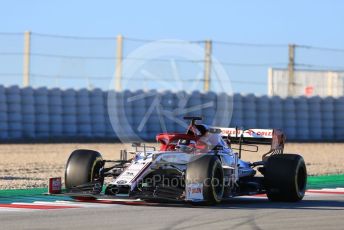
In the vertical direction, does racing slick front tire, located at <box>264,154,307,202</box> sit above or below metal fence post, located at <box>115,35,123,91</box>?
below

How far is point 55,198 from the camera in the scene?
15398 millimetres

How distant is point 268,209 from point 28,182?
21.1 ft

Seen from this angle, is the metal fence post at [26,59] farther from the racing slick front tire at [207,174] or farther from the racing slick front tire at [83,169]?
the racing slick front tire at [207,174]

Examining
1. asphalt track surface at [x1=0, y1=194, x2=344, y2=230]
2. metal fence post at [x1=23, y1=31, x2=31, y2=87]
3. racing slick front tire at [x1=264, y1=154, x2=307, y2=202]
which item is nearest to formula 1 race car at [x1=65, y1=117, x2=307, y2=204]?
racing slick front tire at [x1=264, y1=154, x2=307, y2=202]

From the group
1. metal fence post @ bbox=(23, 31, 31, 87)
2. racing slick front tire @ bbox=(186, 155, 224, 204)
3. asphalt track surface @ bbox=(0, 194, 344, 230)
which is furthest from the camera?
metal fence post @ bbox=(23, 31, 31, 87)

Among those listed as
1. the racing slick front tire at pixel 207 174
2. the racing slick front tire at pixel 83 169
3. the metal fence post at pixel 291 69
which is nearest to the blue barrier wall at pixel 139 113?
the metal fence post at pixel 291 69

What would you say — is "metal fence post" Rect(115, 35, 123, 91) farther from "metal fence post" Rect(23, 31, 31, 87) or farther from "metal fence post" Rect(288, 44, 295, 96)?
"metal fence post" Rect(288, 44, 295, 96)

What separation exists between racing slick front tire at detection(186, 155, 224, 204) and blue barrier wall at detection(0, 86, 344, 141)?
14.4 m

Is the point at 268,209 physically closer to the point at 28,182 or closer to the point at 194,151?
the point at 194,151

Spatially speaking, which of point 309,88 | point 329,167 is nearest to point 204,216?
point 329,167

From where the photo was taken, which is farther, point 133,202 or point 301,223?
point 133,202

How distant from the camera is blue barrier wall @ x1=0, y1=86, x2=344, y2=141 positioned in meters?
31.0

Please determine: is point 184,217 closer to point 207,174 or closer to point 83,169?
point 207,174

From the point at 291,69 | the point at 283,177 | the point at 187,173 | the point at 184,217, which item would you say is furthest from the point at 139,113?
the point at 184,217
